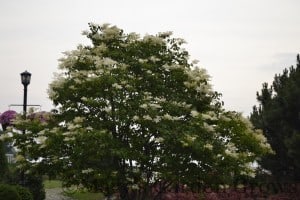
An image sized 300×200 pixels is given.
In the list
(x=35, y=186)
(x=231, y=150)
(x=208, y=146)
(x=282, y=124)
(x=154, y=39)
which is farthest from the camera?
(x=282, y=124)

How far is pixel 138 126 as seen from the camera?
13773mm

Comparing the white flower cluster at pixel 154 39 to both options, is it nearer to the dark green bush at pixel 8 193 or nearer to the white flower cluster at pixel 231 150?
the white flower cluster at pixel 231 150

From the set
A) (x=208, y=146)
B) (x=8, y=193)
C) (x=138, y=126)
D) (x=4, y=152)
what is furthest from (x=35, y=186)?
(x=208, y=146)

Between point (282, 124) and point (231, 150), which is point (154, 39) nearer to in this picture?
point (231, 150)

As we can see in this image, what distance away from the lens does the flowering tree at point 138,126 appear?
13180mm

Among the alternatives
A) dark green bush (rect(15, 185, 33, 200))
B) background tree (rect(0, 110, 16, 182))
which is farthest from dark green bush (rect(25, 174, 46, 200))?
dark green bush (rect(15, 185, 33, 200))

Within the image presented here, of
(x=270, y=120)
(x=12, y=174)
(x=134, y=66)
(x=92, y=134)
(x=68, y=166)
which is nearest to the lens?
(x=92, y=134)

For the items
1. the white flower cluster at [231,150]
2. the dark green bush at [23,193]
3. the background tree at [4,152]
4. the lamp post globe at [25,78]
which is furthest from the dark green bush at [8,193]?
the white flower cluster at [231,150]

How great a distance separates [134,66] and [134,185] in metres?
3.10

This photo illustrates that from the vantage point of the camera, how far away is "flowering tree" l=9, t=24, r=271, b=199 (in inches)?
519

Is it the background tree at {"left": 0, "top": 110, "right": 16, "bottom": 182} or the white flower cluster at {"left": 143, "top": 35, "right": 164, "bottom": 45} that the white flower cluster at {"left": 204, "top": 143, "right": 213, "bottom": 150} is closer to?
the white flower cluster at {"left": 143, "top": 35, "right": 164, "bottom": 45}

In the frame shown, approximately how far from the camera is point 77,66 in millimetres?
15000

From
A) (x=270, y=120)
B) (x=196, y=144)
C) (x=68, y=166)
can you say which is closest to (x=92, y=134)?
(x=68, y=166)

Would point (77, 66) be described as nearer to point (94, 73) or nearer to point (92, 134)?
point (94, 73)
